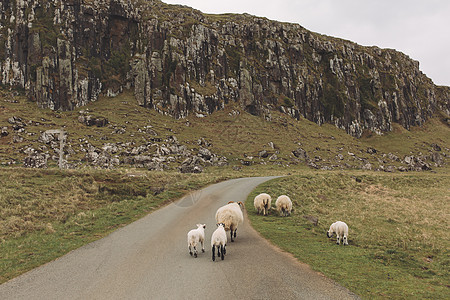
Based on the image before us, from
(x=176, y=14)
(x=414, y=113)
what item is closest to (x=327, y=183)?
(x=176, y=14)

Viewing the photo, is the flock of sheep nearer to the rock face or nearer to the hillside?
the hillside

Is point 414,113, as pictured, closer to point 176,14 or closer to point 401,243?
point 176,14

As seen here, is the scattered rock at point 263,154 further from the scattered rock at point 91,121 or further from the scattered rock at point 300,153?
the scattered rock at point 91,121

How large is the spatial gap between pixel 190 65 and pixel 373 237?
4903 inches

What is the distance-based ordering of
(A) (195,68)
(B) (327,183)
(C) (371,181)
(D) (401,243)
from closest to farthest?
(D) (401,243)
(B) (327,183)
(C) (371,181)
(A) (195,68)

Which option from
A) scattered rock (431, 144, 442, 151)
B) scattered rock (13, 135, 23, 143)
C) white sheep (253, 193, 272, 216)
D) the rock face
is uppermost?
the rock face

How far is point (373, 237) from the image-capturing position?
18.0 meters

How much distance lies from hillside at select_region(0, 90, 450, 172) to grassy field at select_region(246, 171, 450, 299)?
37710mm

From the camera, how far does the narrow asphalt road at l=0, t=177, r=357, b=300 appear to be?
28.1 feet

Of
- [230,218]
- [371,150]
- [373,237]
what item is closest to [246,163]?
[373,237]

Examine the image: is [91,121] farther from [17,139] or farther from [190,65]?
[190,65]

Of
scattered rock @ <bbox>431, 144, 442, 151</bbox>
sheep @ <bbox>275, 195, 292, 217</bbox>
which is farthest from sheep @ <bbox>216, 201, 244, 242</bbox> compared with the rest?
scattered rock @ <bbox>431, 144, 442, 151</bbox>

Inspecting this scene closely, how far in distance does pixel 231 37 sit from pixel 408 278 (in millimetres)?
165995

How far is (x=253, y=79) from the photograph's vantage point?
476ft
